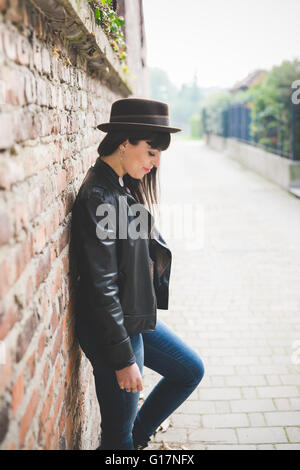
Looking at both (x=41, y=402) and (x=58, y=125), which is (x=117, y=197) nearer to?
(x=58, y=125)

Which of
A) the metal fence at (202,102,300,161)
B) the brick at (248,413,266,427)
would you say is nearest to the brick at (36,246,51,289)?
the brick at (248,413,266,427)

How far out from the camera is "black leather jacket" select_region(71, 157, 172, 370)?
2084mm

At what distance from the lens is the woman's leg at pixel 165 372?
2.69 metres

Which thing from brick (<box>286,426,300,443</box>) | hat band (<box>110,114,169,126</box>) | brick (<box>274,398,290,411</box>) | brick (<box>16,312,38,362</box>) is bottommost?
brick (<box>286,426,300,443</box>)

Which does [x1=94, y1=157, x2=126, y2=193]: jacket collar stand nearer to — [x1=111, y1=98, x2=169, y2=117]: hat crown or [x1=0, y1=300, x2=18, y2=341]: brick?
[x1=111, y1=98, x2=169, y2=117]: hat crown

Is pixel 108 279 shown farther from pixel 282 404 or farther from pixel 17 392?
pixel 282 404

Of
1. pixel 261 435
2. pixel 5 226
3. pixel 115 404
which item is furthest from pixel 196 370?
pixel 5 226

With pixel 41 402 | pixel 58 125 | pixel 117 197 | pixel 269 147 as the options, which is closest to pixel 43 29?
pixel 58 125

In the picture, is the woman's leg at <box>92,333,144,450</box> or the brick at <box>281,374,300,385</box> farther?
the brick at <box>281,374,300,385</box>

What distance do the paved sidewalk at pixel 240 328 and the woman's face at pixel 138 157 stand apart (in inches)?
73.0

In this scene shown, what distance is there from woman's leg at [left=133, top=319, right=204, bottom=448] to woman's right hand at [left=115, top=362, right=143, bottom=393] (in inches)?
17.6

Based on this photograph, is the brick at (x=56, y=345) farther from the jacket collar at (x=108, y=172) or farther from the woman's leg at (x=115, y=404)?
the jacket collar at (x=108, y=172)

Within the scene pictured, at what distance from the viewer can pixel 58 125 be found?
212 centimetres

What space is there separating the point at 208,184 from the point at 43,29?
13289mm
